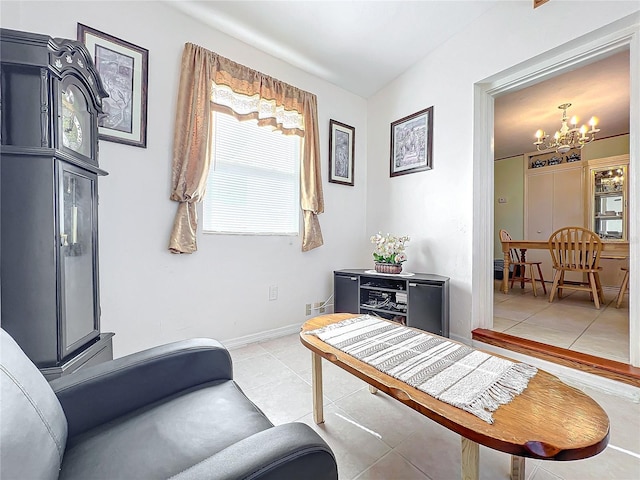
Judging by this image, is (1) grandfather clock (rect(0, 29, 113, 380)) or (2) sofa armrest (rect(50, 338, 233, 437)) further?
(1) grandfather clock (rect(0, 29, 113, 380))

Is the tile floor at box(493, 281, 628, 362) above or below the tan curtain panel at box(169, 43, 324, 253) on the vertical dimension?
below

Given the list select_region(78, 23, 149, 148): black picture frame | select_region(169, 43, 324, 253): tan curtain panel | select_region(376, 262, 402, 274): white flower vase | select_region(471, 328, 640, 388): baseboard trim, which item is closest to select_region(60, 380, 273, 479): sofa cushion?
select_region(169, 43, 324, 253): tan curtain panel

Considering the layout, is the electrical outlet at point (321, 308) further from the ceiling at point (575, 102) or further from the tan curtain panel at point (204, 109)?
the ceiling at point (575, 102)

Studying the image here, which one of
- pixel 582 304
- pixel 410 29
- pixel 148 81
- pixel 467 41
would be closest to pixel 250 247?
pixel 148 81

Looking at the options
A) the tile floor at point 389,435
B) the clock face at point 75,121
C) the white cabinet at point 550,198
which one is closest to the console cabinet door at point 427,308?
the tile floor at point 389,435

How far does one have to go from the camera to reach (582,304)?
10.8 ft

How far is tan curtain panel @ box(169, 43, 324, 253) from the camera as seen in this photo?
205 cm

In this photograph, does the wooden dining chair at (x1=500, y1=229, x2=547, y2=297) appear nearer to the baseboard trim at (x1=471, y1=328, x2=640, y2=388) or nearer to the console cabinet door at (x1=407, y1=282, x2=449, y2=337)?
the baseboard trim at (x1=471, y1=328, x2=640, y2=388)

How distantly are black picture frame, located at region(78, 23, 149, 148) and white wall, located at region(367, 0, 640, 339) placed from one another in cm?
236

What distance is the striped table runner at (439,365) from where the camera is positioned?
0.85 m

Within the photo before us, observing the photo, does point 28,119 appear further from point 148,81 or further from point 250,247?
point 250,247

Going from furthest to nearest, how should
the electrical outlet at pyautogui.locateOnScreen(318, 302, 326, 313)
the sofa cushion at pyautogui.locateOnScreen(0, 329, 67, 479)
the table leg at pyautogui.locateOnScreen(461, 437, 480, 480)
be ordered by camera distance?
the electrical outlet at pyautogui.locateOnScreen(318, 302, 326, 313) → the table leg at pyautogui.locateOnScreen(461, 437, 480, 480) → the sofa cushion at pyautogui.locateOnScreen(0, 329, 67, 479)

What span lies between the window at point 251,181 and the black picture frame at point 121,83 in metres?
0.53

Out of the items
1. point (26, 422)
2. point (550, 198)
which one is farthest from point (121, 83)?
point (550, 198)
